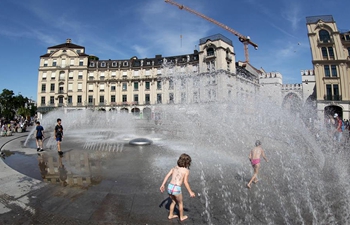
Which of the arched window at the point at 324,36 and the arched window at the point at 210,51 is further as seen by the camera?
the arched window at the point at 210,51

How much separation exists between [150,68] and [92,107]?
2048 cm

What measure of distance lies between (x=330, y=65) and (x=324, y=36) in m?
5.27

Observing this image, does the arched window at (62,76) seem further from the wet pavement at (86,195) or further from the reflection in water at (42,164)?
the wet pavement at (86,195)

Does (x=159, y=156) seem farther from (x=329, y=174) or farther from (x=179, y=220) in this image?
(x=329, y=174)

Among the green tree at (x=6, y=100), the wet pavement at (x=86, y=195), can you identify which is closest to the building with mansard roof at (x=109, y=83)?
the green tree at (x=6, y=100)

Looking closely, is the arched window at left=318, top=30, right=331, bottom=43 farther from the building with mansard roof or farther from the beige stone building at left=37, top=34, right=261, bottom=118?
the beige stone building at left=37, top=34, right=261, bottom=118

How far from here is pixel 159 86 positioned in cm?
5816

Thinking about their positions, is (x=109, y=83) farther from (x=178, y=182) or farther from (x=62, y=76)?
(x=178, y=182)

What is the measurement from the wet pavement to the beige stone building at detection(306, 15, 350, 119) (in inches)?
1479

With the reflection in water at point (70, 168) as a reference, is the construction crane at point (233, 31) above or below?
above

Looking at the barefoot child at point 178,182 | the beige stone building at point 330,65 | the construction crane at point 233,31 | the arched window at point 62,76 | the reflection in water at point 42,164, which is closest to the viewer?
the barefoot child at point 178,182

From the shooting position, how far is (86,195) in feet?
16.1

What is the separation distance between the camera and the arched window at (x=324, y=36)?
115 feet

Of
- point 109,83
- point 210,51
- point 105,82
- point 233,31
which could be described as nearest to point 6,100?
point 105,82
